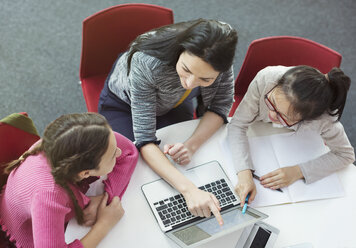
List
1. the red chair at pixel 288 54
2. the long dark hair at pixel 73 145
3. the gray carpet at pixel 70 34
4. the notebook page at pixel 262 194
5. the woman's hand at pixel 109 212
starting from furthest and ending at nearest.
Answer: the gray carpet at pixel 70 34, the red chair at pixel 288 54, the notebook page at pixel 262 194, the woman's hand at pixel 109 212, the long dark hair at pixel 73 145

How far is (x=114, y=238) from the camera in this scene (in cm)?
106

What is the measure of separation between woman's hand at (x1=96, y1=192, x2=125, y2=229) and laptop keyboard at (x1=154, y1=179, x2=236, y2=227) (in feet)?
0.39

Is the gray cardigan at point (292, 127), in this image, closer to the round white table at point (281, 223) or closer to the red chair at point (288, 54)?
the round white table at point (281, 223)

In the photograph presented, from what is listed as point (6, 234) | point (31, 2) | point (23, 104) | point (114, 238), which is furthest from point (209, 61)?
point (31, 2)

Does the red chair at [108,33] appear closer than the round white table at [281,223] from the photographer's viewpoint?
No

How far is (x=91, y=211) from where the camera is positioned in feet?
3.59

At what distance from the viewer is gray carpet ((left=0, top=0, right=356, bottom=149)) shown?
2.17 metres

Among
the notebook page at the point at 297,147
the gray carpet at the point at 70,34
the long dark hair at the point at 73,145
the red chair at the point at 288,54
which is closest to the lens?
the long dark hair at the point at 73,145

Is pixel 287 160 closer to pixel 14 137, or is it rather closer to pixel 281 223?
pixel 281 223

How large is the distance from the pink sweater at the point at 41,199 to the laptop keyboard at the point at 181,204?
152mm

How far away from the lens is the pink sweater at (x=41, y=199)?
0.97 meters

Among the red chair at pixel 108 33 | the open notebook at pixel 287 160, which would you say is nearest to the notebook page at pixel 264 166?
the open notebook at pixel 287 160

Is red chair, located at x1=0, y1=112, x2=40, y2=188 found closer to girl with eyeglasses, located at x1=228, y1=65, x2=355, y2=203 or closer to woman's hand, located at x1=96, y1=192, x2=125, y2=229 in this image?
woman's hand, located at x1=96, y1=192, x2=125, y2=229

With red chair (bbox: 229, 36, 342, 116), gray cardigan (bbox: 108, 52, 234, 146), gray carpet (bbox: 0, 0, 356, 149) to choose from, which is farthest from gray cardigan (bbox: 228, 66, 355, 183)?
gray carpet (bbox: 0, 0, 356, 149)
